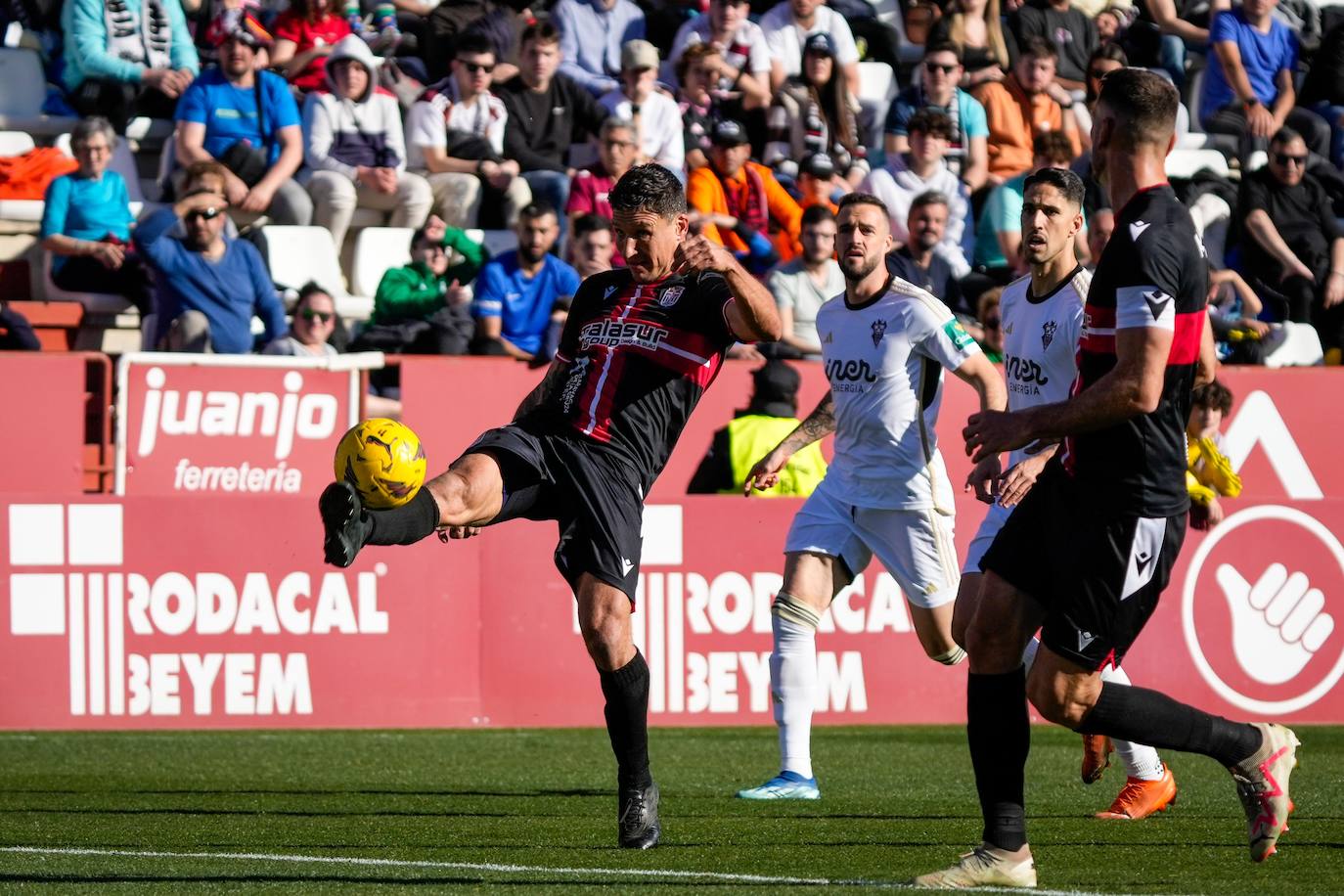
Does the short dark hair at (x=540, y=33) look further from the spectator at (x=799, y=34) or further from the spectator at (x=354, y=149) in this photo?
the spectator at (x=799, y=34)

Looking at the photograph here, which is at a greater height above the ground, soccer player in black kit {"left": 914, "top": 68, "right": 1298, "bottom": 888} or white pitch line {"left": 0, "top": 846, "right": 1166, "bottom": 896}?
soccer player in black kit {"left": 914, "top": 68, "right": 1298, "bottom": 888}

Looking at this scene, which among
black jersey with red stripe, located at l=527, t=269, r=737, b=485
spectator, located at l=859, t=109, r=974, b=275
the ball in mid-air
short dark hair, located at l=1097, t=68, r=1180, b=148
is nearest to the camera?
short dark hair, located at l=1097, t=68, r=1180, b=148

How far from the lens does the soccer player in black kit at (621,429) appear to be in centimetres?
693

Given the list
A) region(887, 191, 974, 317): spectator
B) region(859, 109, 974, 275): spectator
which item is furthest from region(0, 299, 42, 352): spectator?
region(859, 109, 974, 275): spectator

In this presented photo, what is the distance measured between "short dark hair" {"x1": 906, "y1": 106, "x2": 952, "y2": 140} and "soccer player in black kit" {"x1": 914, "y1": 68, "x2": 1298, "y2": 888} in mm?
10154

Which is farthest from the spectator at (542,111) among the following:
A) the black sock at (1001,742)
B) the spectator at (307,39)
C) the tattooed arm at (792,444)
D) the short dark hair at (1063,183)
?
the black sock at (1001,742)

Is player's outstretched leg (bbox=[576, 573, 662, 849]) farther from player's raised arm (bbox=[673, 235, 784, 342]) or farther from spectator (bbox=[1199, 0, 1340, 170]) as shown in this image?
spectator (bbox=[1199, 0, 1340, 170])

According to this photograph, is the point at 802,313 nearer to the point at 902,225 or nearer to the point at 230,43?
the point at 902,225

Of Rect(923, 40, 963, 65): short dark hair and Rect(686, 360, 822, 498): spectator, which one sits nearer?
Rect(686, 360, 822, 498): spectator

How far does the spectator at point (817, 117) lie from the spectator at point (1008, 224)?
3.79 feet

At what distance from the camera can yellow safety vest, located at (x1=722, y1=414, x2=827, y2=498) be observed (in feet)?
43.8

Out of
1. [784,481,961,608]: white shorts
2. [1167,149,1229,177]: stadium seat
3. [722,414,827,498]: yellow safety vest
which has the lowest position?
[722,414,827,498]: yellow safety vest

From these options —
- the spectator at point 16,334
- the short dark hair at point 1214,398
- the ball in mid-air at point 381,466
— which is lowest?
the spectator at point 16,334

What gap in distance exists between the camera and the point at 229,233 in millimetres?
14188
